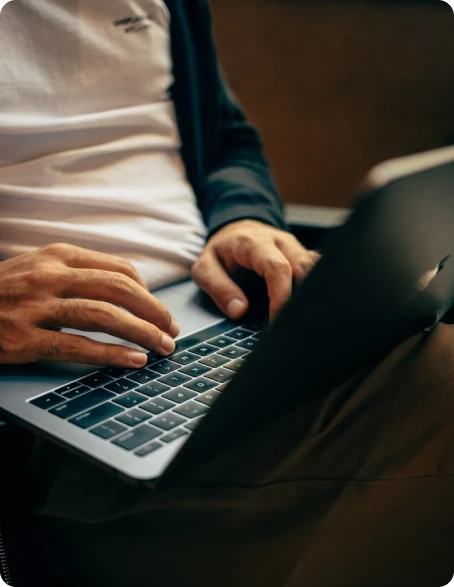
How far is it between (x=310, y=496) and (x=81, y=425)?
0.20 meters

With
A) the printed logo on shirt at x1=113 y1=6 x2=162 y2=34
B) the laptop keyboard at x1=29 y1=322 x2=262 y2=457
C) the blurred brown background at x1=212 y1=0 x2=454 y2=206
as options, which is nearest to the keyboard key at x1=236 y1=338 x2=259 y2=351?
the laptop keyboard at x1=29 y1=322 x2=262 y2=457

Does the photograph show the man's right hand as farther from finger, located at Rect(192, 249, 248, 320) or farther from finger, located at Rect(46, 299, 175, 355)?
finger, located at Rect(192, 249, 248, 320)

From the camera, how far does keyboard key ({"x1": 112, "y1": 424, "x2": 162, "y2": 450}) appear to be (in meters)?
0.48

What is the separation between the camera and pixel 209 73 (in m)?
1.03

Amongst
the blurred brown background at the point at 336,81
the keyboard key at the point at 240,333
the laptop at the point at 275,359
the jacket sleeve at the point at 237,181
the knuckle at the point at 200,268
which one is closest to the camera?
the laptop at the point at 275,359

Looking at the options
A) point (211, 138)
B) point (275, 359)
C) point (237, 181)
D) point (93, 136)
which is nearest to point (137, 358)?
point (275, 359)

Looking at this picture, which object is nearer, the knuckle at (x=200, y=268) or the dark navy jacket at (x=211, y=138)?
the knuckle at (x=200, y=268)

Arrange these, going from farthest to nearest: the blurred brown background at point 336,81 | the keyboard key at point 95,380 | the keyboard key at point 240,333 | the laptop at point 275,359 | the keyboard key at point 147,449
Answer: the blurred brown background at point 336,81 < the keyboard key at point 240,333 < the keyboard key at point 95,380 < the keyboard key at point 147,449 < the laptop at point 275,359

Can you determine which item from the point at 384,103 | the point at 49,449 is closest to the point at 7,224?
the point at 49,449

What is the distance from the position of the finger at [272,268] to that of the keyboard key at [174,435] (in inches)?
8.4

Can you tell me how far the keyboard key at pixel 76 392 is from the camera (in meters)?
0.56

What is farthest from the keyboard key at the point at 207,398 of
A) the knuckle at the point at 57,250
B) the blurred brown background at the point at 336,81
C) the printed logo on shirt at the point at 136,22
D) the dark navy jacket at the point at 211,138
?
the blurred brown background at the point at 336,81

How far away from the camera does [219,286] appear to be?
2.48 feet

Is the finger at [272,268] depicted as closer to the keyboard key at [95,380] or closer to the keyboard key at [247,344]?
the keyboard key at [247,344]
